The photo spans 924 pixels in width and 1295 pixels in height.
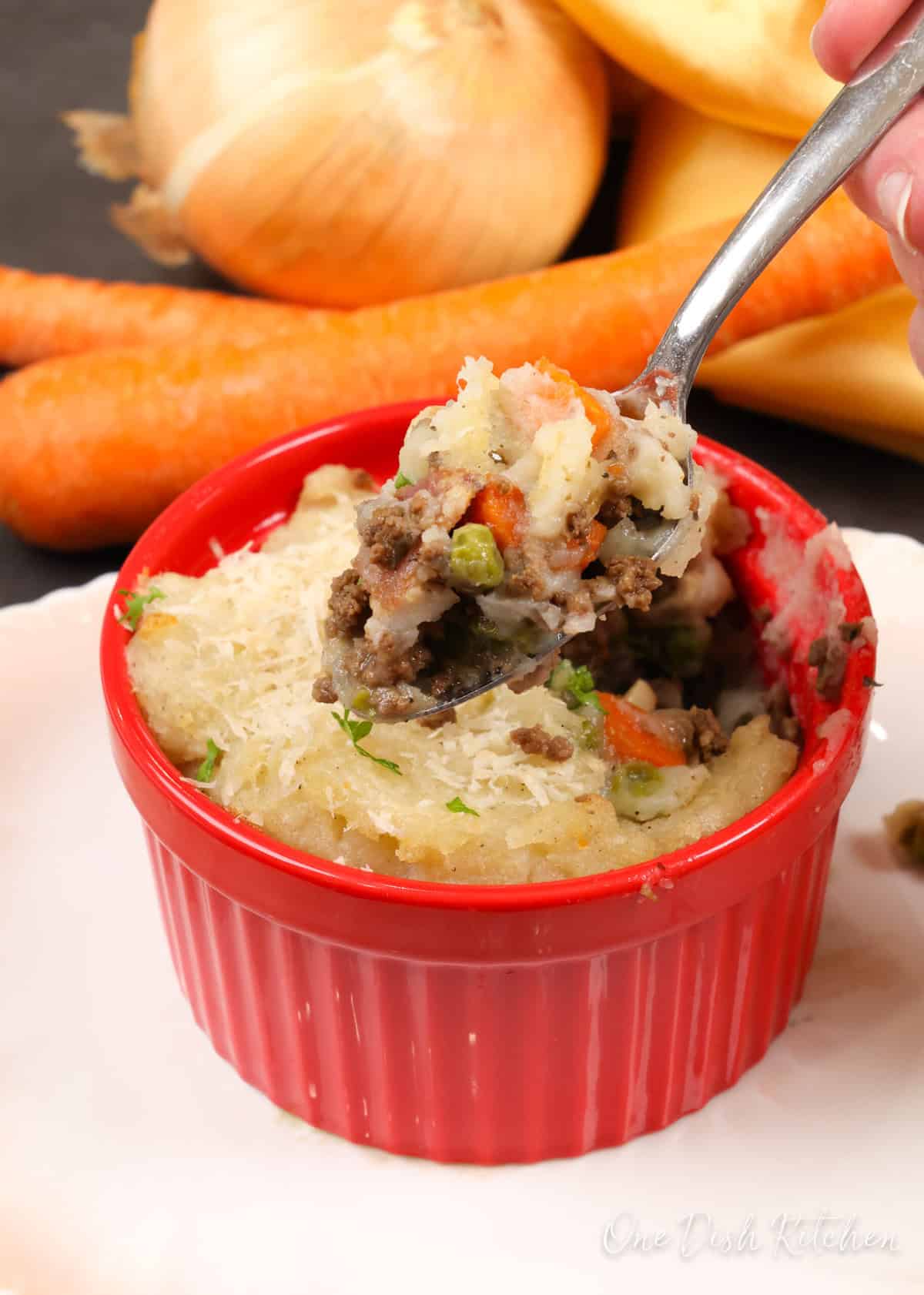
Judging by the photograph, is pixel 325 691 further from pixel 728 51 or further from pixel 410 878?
pixel 728 51

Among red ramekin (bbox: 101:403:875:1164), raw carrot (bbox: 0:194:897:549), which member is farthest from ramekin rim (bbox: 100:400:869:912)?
raw carrot (bbox: 0:194:897:549)

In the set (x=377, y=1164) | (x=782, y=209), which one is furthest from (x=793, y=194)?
(x=377, y=1164)

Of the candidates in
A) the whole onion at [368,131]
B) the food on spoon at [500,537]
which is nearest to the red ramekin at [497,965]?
the food on spoon at [500,537]

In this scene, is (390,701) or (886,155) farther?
(886,155)

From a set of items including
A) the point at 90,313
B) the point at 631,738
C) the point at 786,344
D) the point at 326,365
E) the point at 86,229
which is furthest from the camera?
the point at 86,229

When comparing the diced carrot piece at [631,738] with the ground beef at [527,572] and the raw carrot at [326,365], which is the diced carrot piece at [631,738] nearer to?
the ground beef at [527,572]

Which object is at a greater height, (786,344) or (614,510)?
(614,510)
